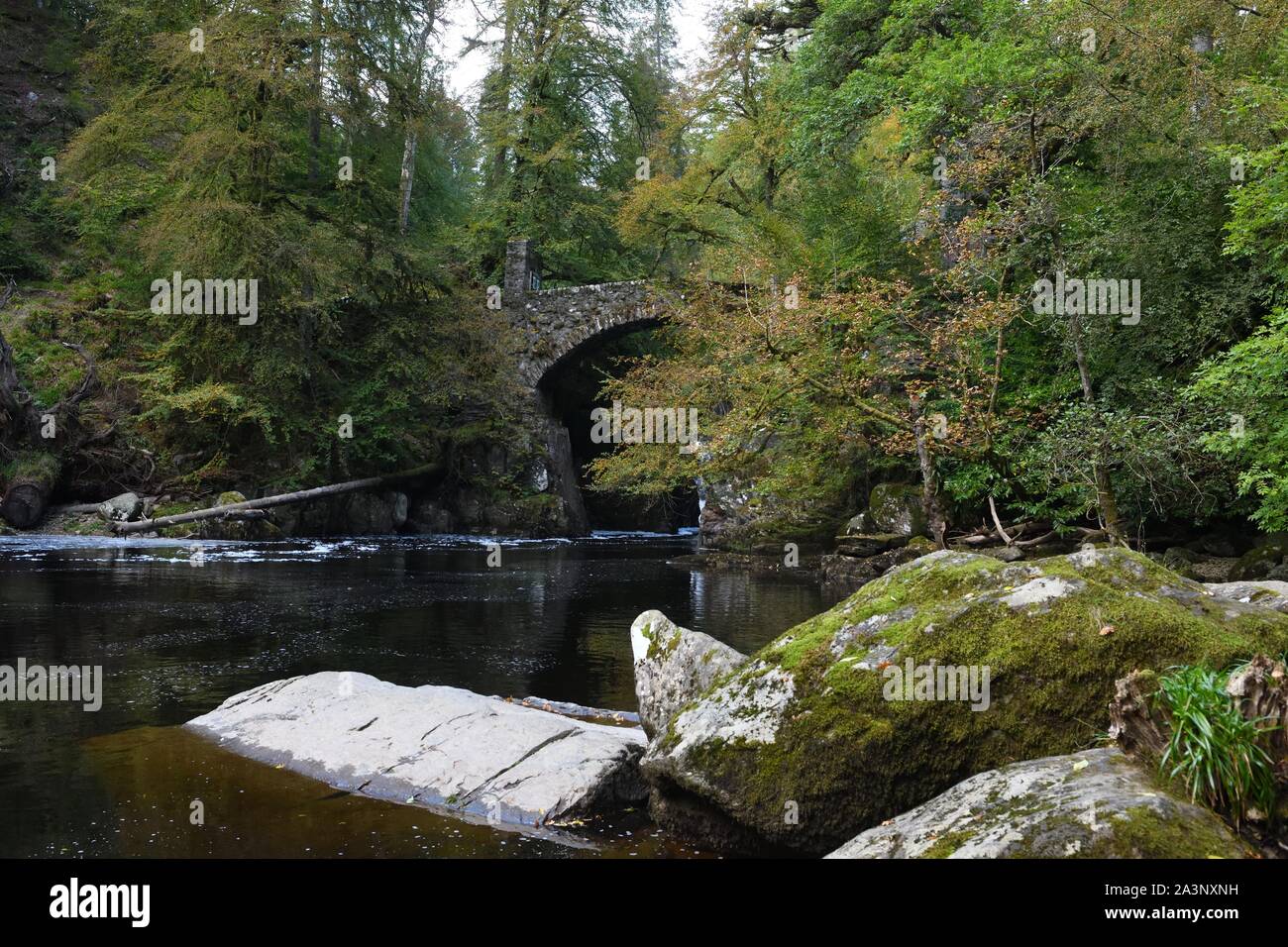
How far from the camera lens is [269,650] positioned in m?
9.51

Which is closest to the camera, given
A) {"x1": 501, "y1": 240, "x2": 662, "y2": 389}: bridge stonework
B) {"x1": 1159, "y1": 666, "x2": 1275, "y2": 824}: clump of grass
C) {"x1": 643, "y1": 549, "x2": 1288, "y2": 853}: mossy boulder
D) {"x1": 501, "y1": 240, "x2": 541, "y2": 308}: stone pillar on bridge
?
{"x1": 1159, "y1": 666, "x2": 1275, "y2": 824}: clump of grass

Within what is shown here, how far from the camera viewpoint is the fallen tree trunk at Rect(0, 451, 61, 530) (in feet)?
62.4

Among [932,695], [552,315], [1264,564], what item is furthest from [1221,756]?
[552,315]

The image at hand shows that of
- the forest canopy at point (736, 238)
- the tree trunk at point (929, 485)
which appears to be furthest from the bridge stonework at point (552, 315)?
the tree trunk at point (929, 485)

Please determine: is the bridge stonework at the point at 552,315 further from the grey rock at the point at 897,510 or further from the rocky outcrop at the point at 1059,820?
the rocky outcrop at the point at 1059,820

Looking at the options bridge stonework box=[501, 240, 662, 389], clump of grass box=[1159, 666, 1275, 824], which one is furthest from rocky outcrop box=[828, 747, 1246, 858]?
bridge stonework box=[501, 240, 662, 389]

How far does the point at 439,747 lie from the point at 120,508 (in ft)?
60.7

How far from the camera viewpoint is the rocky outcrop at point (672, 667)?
5.73 m

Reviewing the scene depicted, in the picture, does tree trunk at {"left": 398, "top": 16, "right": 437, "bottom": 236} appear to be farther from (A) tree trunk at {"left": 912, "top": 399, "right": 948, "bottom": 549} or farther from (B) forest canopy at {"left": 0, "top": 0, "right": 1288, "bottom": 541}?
(A) tree trunk at {"left": 912, "top": 399, "right": 948, "bottom": 549}

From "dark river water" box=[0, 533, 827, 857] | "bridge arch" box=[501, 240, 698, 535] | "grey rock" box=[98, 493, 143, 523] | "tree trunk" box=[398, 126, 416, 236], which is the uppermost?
"tree trunk" box=[398, 126, 416, 236]

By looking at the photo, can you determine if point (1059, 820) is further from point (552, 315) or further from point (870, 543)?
point (552, 315)

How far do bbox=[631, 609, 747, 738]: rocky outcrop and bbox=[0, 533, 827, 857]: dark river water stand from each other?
0.99 meters

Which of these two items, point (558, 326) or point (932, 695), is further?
point (558, 326)

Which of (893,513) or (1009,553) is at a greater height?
(893,513)
